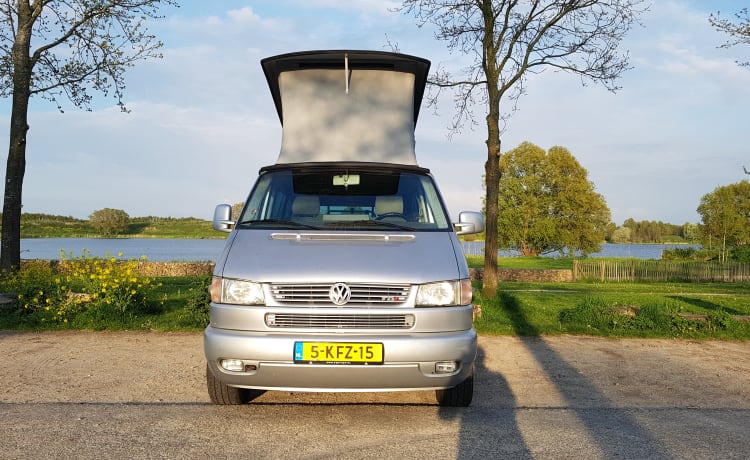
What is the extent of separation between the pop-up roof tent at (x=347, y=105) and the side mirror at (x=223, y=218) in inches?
41.8

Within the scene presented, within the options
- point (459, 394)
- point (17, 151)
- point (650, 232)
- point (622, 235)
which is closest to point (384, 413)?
point (459, 394)

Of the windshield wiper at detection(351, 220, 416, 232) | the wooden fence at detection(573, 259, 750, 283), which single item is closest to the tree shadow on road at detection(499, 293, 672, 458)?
the windshield wiper at detection(351, 220, 416, 232)

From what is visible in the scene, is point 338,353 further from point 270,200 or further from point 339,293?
point 270,200

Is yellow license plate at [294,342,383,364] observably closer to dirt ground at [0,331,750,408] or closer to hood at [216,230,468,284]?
hood at [216,230,468,284]

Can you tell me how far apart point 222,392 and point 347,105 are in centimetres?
335

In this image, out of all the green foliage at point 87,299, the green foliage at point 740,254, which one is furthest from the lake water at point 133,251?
the green foliage at point 740,254

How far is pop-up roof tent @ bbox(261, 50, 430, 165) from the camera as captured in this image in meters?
6.81

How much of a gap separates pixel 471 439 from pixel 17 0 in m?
15.4

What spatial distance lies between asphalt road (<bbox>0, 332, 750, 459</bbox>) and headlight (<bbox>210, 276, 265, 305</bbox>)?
94 cm

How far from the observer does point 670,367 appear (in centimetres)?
745

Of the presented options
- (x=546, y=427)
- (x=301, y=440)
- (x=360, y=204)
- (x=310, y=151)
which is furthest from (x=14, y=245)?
(x=546, y=427)

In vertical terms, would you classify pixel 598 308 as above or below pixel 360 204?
below

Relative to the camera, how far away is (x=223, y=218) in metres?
5.91

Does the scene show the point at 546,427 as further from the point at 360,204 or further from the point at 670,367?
the point at 670,367
